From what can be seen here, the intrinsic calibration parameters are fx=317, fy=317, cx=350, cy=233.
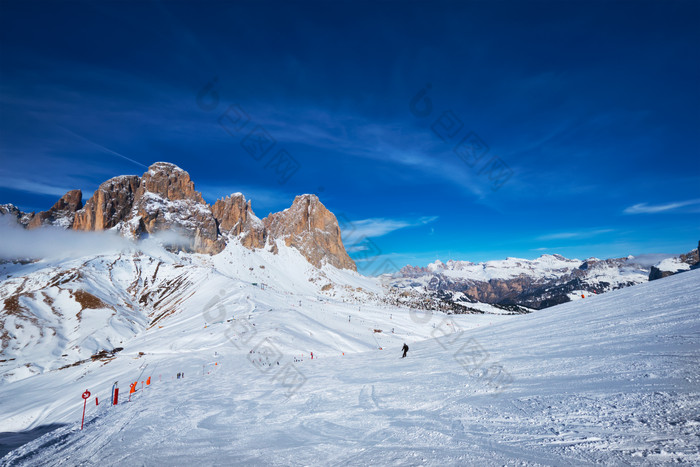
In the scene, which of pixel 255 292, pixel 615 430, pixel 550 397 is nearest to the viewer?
pixel 615 430

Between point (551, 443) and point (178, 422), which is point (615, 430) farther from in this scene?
point (178, 422)

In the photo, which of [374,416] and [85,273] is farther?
[85,273]

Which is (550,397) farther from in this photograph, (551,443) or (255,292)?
(255,292)

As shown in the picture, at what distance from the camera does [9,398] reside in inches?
1508

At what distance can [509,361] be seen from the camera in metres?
15.5

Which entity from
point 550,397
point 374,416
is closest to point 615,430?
point 550,397

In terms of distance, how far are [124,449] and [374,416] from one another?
824 cm

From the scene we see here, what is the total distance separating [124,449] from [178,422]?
2.94 metres

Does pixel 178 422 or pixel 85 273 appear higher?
pixel 85 273

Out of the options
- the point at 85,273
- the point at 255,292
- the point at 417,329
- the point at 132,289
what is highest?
the point at 85,273

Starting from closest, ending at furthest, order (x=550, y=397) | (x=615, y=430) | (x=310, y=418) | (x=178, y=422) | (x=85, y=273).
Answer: (x=615, y=430)
(x=550, y=397)
(x=310, y=418)
(x=178, y=422)
(x=85, y=273)

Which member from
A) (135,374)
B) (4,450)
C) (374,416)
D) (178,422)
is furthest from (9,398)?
(374,416)

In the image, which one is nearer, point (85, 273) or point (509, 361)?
point (509, 361)

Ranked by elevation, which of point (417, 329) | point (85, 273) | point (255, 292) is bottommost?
point (417, 329)
